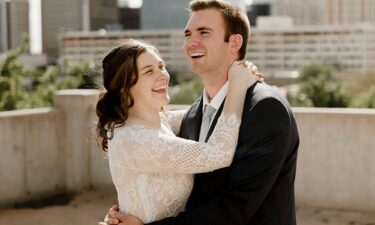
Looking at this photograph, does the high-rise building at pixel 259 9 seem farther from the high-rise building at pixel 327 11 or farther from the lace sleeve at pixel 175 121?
the lace sleeve at pixel 175 121

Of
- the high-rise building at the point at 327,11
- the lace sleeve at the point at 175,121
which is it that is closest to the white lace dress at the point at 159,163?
the lace sleeve at the point at 175,121

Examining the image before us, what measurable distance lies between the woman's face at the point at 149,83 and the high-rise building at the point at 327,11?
168 metres

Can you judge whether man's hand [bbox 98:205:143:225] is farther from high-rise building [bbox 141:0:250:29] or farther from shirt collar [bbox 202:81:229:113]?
high-rise building [bbox 141:0:250:29]

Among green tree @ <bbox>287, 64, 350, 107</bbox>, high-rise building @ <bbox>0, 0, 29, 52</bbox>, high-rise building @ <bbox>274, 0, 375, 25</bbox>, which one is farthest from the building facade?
green tree @ <bbox>287, 64, 350, 107</bbox>

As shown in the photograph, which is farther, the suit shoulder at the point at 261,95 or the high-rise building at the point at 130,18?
the high-rise building at the point at 130,18

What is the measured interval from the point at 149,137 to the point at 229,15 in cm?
56

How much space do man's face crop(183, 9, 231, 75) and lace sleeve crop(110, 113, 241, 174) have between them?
0.29m

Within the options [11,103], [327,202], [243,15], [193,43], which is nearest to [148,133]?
[193,43]

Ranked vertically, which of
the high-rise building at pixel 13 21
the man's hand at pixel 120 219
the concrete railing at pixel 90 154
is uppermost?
the high-rise building at pixel 13 21

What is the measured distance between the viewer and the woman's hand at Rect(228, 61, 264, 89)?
7.22 feet

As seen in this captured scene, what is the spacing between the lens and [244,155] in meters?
2.02

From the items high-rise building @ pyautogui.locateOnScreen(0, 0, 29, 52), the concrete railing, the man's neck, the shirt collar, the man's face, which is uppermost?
high-rise building @ pyautogui.locateOnScreen(0, 0, 29, 52)

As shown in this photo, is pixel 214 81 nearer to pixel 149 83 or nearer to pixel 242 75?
pixel 242 75

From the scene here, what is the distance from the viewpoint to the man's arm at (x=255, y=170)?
1.98 m
